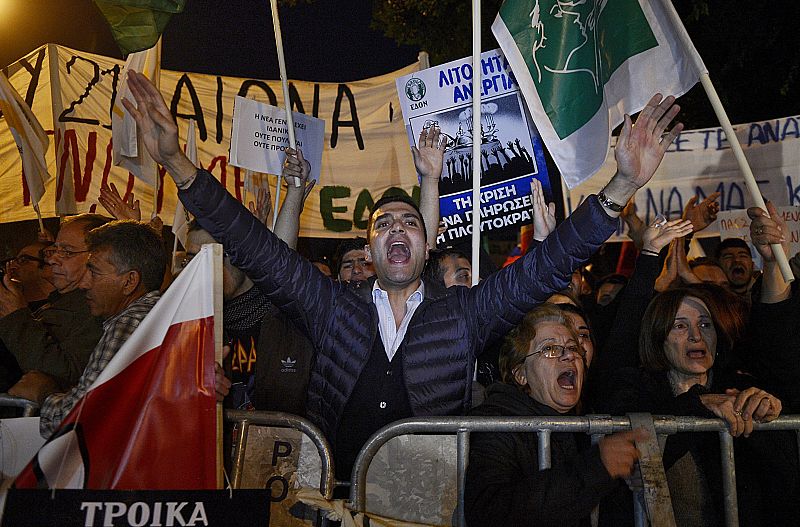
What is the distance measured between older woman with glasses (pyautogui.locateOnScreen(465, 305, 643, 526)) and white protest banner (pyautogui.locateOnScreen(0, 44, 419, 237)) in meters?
3.62

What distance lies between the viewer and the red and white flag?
256 centimetres

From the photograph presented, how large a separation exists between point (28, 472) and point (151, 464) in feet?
1.11

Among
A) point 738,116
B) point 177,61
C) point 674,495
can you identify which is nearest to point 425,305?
point 674,495

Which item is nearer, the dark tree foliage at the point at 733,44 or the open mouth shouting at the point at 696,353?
the open mouth shouting at the point at 696,353

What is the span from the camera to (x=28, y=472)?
2486 mm

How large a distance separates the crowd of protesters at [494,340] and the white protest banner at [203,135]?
3.07m

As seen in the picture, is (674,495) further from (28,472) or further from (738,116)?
(738,116)

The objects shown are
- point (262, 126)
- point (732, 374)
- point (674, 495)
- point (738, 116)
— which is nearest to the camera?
point (674, 495)

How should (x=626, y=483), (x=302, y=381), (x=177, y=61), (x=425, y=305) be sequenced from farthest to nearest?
(x=177, y=61) → (x=302, y=381) → (x=425, y=305) → (x=626, y=483)

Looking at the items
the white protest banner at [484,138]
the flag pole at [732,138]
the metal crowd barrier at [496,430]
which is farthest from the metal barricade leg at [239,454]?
the white protest banner at [484,138]

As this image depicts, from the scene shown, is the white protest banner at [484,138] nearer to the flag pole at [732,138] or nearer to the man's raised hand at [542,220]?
the man's raised hand at [542,220]

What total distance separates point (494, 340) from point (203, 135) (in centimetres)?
458

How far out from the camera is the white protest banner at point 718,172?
6.91 metres

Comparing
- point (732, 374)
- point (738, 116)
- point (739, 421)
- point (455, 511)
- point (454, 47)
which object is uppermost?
point (454, 47)
